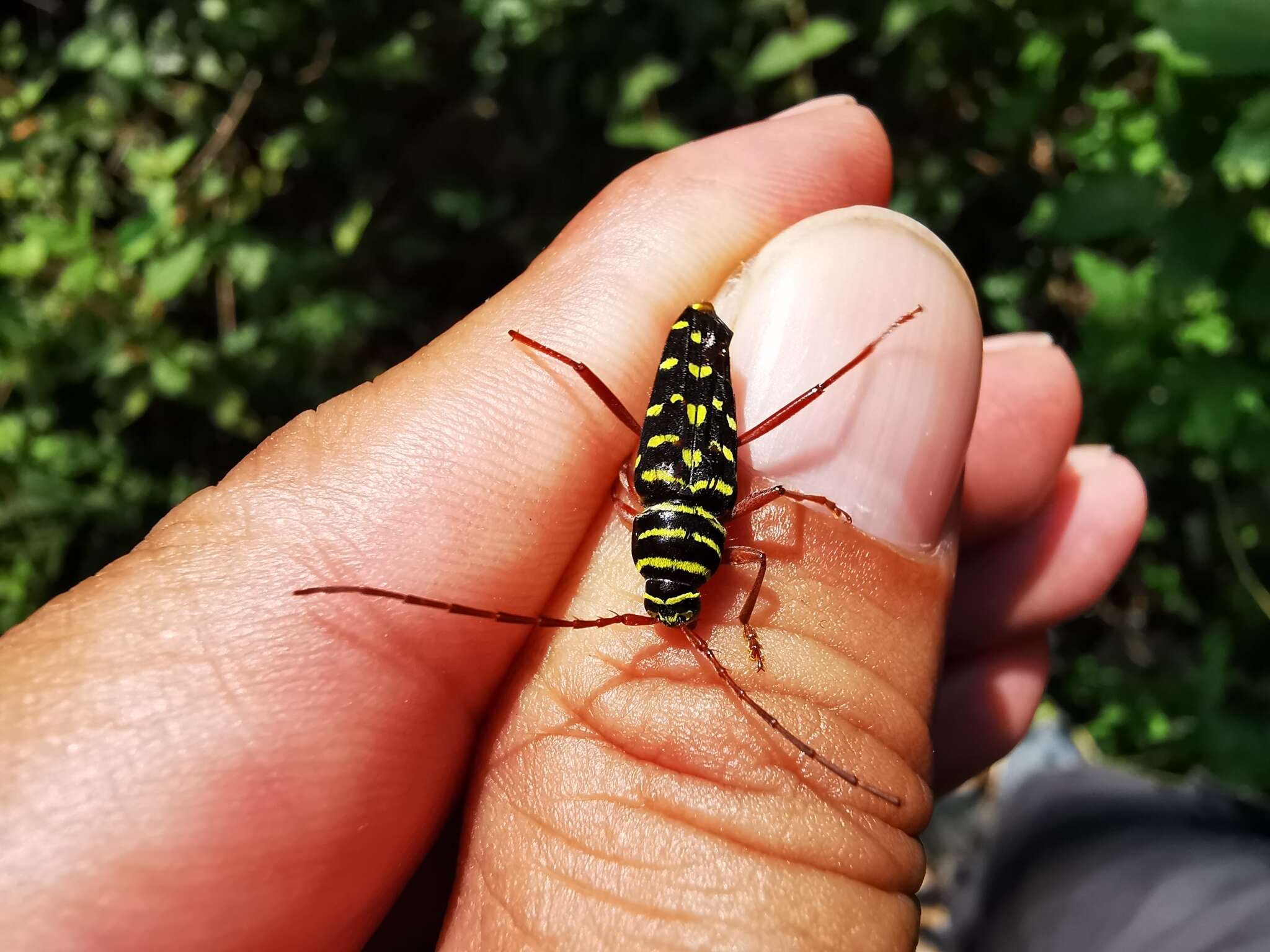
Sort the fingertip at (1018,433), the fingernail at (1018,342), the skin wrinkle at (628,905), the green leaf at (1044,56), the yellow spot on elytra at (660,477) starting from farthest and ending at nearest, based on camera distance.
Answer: the green leaf at (1044,56) → the fingernail at (1018,342) → the fingertip at (1018,433) → the yellow spot on elytra at (660,477) → the skin wrinkle at (628,905)

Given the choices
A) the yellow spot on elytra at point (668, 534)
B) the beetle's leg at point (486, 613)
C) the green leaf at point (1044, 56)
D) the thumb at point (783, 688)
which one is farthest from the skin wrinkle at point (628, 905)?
the green leaf at point (1044, 56)

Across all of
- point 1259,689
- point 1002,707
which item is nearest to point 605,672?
point 1002,707

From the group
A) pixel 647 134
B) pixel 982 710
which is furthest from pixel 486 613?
pixel 647 134

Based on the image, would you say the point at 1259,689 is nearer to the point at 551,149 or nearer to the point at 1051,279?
the point at 1051,279

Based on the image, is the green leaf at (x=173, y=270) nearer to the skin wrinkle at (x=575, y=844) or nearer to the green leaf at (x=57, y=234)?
the green leaf at (x=57, y=234)

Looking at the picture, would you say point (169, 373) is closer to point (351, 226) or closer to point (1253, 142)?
point (351, 226)

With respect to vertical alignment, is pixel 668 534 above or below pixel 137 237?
below
